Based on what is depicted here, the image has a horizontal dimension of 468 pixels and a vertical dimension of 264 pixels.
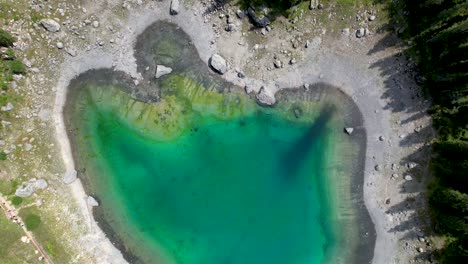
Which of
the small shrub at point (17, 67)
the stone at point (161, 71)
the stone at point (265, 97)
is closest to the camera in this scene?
the small shrub at point (17, 67)

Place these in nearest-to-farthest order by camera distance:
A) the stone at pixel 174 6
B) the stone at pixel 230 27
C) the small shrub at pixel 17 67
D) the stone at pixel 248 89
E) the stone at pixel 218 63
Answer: the small shrub at pixel 17 67 → the stone at pixel 174 6 → the stone at pixel 230 27 → the stone at pixel 218 63 → the stone at pixel 248 89

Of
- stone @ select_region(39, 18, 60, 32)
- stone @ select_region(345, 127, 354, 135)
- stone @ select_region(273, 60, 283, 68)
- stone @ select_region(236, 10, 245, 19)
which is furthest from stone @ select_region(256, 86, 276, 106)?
stone @ select_region(39, 18, 60, 32)

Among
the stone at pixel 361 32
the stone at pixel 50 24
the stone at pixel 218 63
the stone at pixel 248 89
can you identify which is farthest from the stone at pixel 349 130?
the stone at pixel 50 24

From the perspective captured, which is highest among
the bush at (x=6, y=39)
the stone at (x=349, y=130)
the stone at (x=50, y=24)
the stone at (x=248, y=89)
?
the stone at (x=50, y=24)

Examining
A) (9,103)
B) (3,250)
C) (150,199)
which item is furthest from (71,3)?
(3,250)

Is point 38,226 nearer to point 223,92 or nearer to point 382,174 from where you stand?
point 223,92

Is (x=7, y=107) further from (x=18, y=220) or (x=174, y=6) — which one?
(x=174, y=6)

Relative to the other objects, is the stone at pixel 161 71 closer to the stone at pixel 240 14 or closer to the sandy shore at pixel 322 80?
the sandy shore at pixel 322 80
